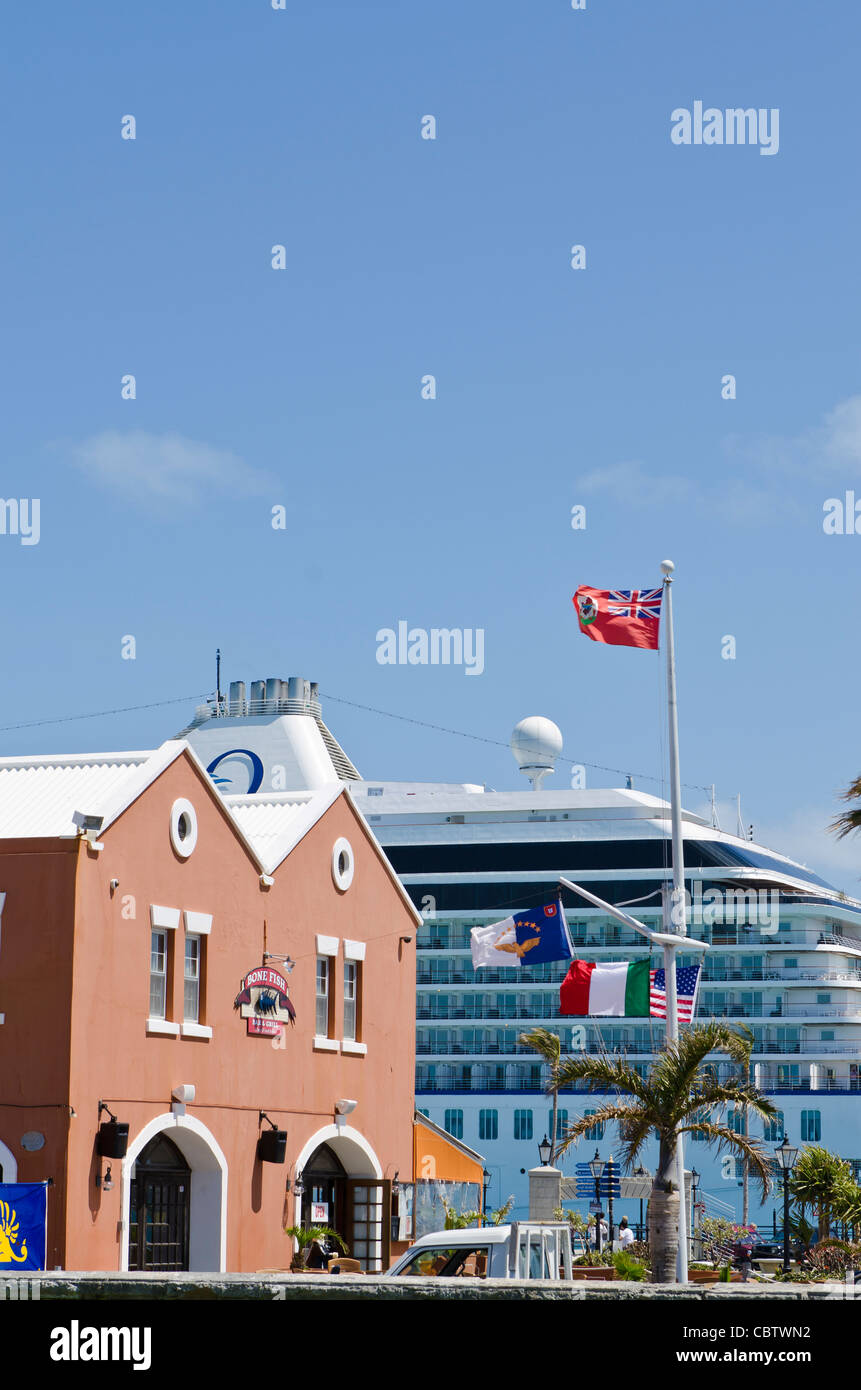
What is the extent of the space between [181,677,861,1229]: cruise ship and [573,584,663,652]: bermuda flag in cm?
2841

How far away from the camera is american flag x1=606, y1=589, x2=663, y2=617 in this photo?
3388 centimetres

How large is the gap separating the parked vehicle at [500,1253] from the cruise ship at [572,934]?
4359 centimetres

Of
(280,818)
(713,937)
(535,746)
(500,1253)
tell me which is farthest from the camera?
(535,746)

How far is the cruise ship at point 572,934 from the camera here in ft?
211

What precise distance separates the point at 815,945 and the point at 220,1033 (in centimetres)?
4455

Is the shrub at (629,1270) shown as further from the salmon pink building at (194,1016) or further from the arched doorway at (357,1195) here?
the salmon pink building at (194,1016)

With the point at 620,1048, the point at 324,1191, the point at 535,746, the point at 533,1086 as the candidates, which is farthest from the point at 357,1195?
the point at 535,746

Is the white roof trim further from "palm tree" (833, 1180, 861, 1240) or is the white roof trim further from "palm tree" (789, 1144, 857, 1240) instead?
"palm tree" (833, 1180, 861, 1240)

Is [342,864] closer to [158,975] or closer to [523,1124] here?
[158,975]

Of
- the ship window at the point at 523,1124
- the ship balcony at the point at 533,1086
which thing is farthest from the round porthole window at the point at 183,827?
the ship window at the point at 523,1124

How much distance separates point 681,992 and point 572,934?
36.7m

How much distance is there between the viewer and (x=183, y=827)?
28219 mm

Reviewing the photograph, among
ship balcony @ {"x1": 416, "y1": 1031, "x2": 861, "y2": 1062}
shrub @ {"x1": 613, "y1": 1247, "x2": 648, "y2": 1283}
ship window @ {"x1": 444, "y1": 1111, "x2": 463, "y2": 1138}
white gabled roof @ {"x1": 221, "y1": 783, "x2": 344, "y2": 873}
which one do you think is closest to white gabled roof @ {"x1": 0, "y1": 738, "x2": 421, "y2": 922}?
white gabled roof @ {"x1": 221, "y1": 783, "x2": 344, "y2": 873}

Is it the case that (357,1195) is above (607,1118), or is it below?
below
